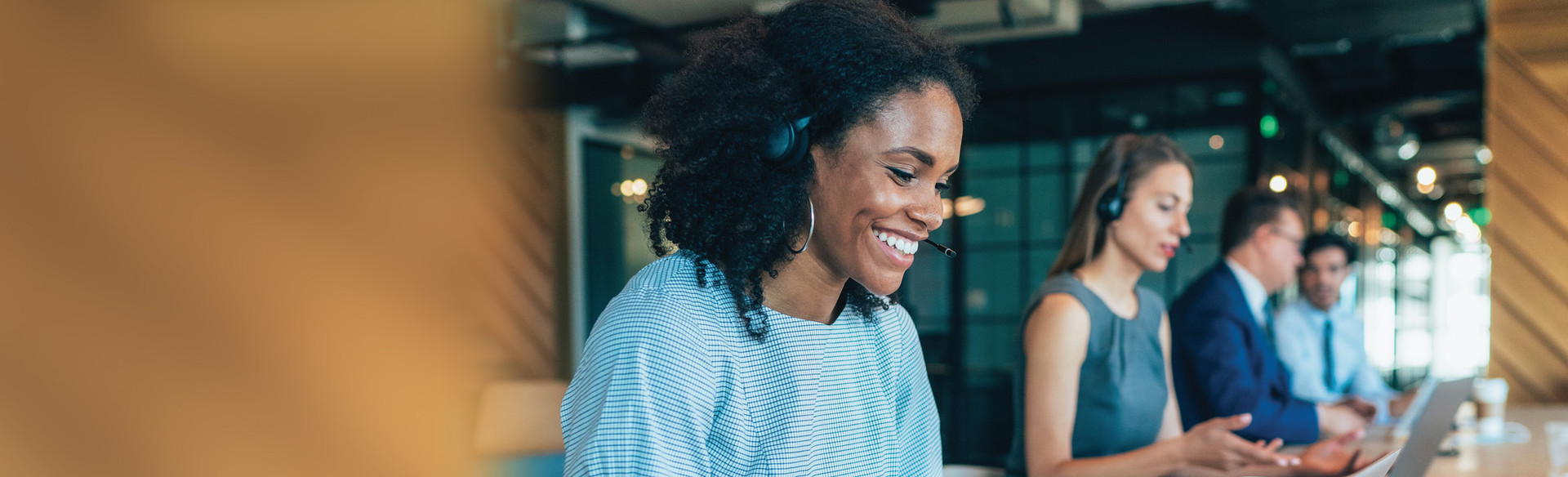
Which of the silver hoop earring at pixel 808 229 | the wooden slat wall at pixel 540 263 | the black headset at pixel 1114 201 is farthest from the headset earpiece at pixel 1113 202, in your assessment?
the wooden slat wall at pixel 540 263

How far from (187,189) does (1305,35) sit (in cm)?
572

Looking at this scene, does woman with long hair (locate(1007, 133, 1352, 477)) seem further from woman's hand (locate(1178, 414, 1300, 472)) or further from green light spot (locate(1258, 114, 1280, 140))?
green light spot (locate(1258, 114, 1280, 140))

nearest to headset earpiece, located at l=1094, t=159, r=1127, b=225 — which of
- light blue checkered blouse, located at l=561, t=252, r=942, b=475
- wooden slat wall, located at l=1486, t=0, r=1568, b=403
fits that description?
light blue checkered blouse, located at l=561, t=252, r=942, b=475

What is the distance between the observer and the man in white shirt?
3.96 m

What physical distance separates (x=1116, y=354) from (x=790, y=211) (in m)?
1.21

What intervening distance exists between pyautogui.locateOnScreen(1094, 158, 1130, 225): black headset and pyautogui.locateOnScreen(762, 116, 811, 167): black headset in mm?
1285

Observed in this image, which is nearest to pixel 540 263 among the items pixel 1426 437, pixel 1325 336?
pixel 1325 336

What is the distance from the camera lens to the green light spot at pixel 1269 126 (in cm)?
601

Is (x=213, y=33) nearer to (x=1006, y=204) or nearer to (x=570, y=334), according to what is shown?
(x=1006, y=204)

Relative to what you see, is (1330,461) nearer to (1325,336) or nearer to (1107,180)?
(1107,180)

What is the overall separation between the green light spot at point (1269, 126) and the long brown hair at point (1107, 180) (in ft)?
13.7

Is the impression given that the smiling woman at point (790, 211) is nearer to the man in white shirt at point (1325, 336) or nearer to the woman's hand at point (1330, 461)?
the woman's hand at point (1330, 461)

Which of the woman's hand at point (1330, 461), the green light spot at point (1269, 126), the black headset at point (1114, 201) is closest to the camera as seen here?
the woman's hand at point (1330, 461)

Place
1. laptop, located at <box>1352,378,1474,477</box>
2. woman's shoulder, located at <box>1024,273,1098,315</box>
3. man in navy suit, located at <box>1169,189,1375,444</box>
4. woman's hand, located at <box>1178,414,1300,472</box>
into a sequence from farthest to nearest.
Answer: man in navy suit, located at <box>1169,189,1375,444</box> < woman's shoulder, located at <box>1024,273,1098,315</box> < woman's hand, located at <box>1178,414,1300,472</box> < laptop, located at <box>1352,378,1474,477</box>
